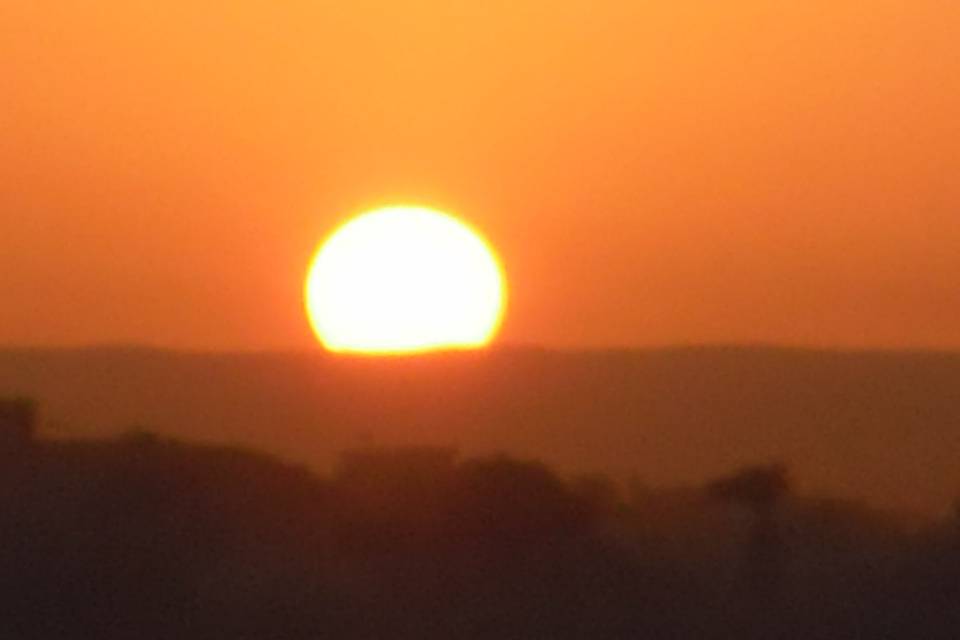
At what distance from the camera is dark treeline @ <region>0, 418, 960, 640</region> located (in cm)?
1190

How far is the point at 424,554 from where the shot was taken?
40.2 ft

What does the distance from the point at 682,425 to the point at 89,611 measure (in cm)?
262

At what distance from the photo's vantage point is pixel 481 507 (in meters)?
12.6

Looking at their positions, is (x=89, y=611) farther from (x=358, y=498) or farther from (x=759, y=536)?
(x=759, y=536)

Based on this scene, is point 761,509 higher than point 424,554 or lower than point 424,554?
higher

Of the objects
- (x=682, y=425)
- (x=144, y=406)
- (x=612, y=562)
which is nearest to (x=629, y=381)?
(x=682, y=425)

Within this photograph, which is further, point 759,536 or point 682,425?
point 682,425

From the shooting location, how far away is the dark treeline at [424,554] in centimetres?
1190

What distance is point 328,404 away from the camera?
41.7 feet

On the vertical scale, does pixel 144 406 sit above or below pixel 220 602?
above

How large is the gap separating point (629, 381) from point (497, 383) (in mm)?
587

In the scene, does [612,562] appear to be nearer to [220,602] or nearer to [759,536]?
[759,536]

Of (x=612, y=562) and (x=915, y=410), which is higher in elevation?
(x=915, y=410)

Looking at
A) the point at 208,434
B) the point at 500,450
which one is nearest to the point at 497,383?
the point at 500,450
